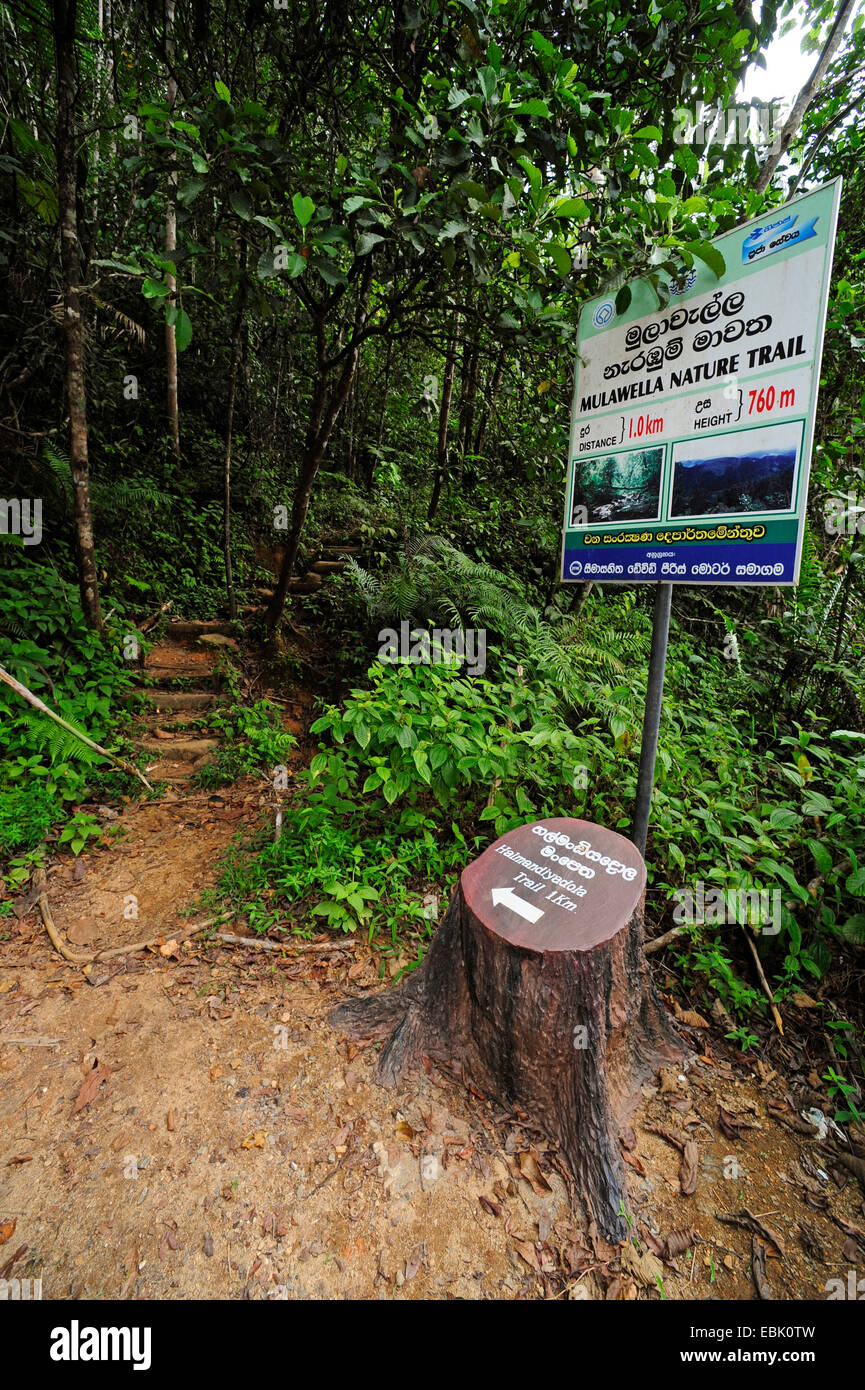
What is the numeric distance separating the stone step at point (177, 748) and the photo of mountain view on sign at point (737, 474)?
4.28 meters

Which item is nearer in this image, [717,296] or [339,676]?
[717,296]

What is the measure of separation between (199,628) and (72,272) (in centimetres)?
350

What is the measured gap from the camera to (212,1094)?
7.44 ft

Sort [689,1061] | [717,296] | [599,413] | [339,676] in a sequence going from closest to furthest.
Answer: [717,296], [689,1061], [599,413], [339,676]

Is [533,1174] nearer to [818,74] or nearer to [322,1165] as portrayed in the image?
[322,1165]

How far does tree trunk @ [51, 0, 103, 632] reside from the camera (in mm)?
4328

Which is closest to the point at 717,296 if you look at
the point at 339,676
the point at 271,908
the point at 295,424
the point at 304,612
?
the point at 271,908

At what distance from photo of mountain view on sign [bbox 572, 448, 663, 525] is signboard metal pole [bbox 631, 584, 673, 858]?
38cm

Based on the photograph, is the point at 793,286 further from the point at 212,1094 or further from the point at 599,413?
the point at 212,1094

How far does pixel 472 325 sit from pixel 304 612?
3783 millimetres

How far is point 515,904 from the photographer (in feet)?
7.19

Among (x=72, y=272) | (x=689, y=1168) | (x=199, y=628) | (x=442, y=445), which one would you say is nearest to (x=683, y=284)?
(x=689, y=1168)

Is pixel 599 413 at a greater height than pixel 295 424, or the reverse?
pixel 295 424
